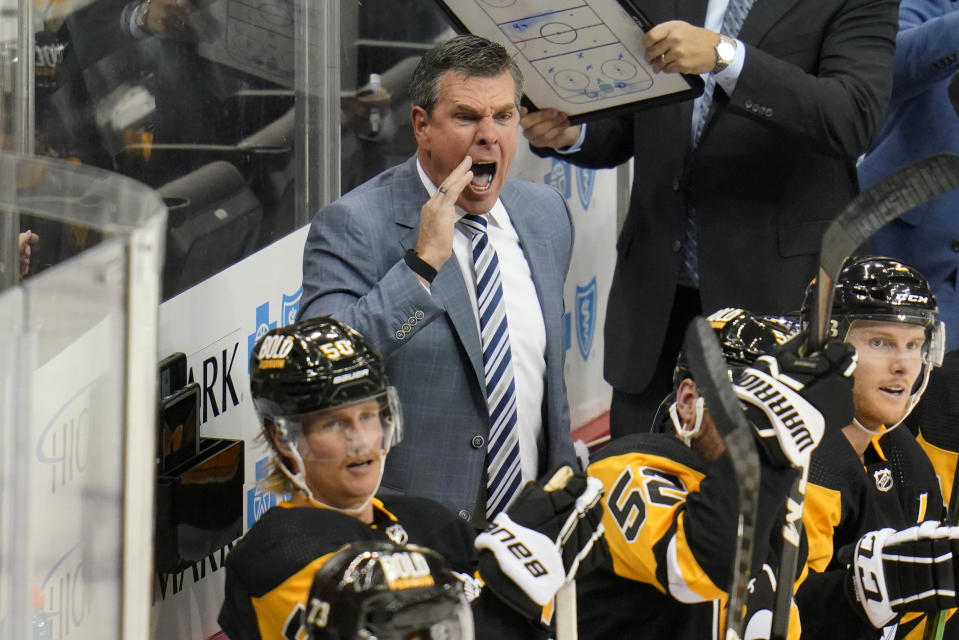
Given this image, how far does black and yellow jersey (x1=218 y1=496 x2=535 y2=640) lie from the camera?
6.73 ft

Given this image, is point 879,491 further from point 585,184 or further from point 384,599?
point 585,184

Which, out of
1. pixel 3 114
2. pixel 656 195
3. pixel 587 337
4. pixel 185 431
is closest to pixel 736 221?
pixel 656 195

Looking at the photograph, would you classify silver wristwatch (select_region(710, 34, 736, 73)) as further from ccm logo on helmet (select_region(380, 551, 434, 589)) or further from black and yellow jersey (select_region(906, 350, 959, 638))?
ccm logo on helmet (select_region(380, 551, 434, 589))

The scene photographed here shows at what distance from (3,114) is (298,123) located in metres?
1.25

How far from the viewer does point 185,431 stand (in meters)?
3.07

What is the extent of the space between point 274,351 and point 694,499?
0.68 meters

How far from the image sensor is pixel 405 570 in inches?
71.2

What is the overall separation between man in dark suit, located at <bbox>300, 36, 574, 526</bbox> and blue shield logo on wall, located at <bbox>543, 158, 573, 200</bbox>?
7.50ft

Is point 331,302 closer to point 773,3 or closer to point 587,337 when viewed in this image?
point 773,3

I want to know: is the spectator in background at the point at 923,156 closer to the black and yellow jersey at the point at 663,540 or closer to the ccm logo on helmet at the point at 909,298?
the ccm logo on helmet at the point at 909,298

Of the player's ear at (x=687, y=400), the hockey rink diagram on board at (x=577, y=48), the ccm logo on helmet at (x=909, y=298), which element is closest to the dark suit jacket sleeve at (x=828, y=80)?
the hockey rink diagram on board at (x=577, y=48)

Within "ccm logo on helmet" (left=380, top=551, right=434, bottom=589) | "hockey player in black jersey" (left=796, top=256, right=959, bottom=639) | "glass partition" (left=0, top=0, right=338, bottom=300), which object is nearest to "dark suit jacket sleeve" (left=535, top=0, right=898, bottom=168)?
"hockey player in black jersey" (left=796, top=256, right=959, bottom=639)

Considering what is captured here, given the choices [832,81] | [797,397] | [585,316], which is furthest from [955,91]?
[585,316]

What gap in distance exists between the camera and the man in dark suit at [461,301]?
110 inches
